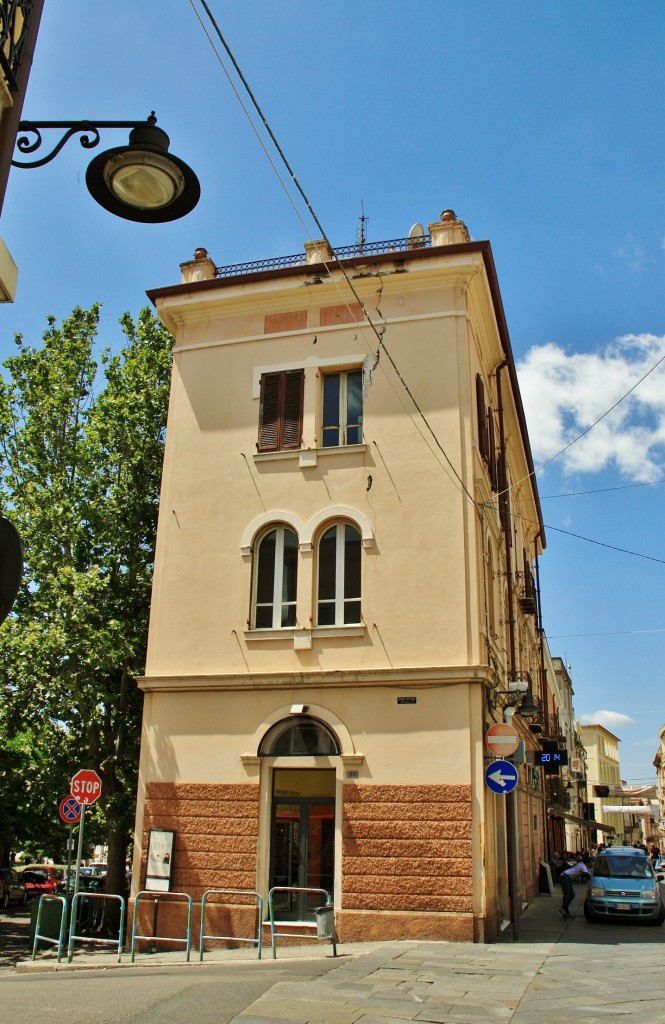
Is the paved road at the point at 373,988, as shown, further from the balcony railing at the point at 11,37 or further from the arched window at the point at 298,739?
the balcony railing at the point at 11,37

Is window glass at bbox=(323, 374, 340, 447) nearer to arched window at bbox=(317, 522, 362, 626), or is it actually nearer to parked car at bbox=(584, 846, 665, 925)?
arched window at bbox=(317, 522, 362, 626)

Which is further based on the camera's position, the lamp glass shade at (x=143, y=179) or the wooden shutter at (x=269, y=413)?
the wooden shutter at (x=269, y=413)

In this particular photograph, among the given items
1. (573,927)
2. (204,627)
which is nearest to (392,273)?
(204,627)

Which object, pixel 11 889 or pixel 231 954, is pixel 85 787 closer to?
pixel 231 954

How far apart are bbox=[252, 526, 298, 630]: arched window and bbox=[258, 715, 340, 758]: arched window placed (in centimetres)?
194

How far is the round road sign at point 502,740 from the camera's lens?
49.5 ft

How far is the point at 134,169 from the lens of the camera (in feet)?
17.5

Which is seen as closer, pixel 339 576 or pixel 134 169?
pixel 134 169

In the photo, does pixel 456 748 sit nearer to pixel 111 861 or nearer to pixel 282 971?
pixel 282 971

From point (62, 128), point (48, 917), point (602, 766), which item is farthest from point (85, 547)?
point (602, 766)

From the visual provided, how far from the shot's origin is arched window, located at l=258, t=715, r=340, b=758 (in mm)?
16500

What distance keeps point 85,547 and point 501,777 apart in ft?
40.0

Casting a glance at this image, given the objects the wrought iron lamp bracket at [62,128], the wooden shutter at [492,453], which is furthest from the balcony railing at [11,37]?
the wooden shutter at [492,453]

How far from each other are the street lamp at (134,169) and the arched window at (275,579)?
41.6 feet
